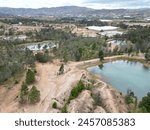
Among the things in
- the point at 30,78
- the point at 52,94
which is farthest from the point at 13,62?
the point at 52,94

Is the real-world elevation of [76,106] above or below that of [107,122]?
below

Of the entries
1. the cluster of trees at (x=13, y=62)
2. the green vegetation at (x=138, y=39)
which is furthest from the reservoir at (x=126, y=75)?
the cluster of trees at (x=13, y=62)

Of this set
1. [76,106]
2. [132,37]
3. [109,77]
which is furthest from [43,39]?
[76,106]

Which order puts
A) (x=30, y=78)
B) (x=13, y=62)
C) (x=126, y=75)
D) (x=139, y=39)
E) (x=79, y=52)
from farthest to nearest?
→ (x=139, y=39)
(x=79, y=52)
(x=126, y=75)
(x=13, y=62)
(x=30, y=78)

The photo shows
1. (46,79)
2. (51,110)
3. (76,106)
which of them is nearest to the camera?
(76,106)

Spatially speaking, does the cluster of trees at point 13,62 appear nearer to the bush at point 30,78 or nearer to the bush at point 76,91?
the bush at point 30,78

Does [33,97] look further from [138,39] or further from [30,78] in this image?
[138,39]

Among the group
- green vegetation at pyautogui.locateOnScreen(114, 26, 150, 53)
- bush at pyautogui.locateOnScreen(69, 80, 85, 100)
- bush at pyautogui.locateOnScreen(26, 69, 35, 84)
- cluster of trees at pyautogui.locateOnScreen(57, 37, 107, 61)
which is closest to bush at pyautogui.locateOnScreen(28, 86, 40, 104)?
bush at pyautogui.locateOnScreen(69, 80, 85, 100)

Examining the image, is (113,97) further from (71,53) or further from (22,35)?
(22,35)
